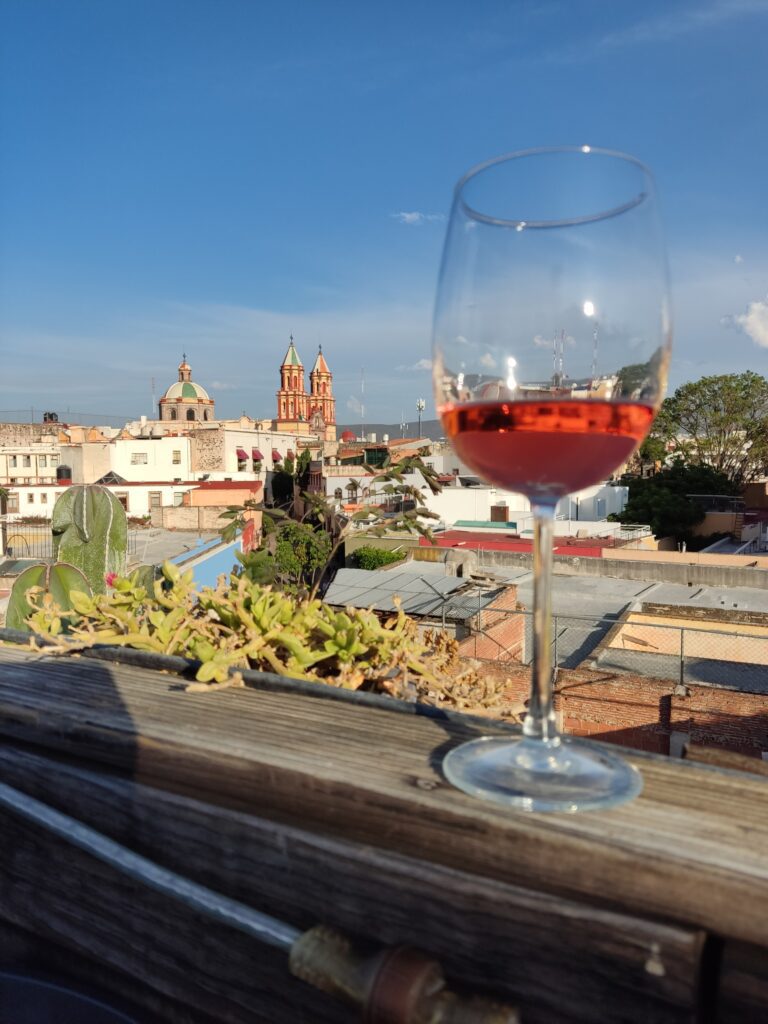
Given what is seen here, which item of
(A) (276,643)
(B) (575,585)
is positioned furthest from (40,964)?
(B) (575,585)

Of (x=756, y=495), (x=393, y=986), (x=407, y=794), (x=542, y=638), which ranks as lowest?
(x=393, y=986)

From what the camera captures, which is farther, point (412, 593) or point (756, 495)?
point (756, 495)

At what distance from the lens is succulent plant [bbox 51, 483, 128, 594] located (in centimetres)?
310

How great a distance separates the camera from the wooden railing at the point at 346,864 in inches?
24.8

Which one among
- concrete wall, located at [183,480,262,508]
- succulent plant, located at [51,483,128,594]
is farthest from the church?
succulent plant, located at [51,483,128,594]

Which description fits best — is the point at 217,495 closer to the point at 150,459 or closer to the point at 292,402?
the point at 150,459

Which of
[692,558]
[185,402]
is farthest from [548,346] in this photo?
[185,402]

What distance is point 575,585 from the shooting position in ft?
47.5

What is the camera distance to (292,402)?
85.1 metres

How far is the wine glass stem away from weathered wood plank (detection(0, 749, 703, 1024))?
0.71ft

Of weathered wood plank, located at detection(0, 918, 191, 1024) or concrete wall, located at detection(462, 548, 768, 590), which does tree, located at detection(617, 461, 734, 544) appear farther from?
weathered wood plank, located at detection(0, 918, 191, 1024)

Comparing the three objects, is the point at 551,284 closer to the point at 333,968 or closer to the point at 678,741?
the point at 333,968

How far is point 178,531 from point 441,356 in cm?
2281

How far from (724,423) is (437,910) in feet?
135
